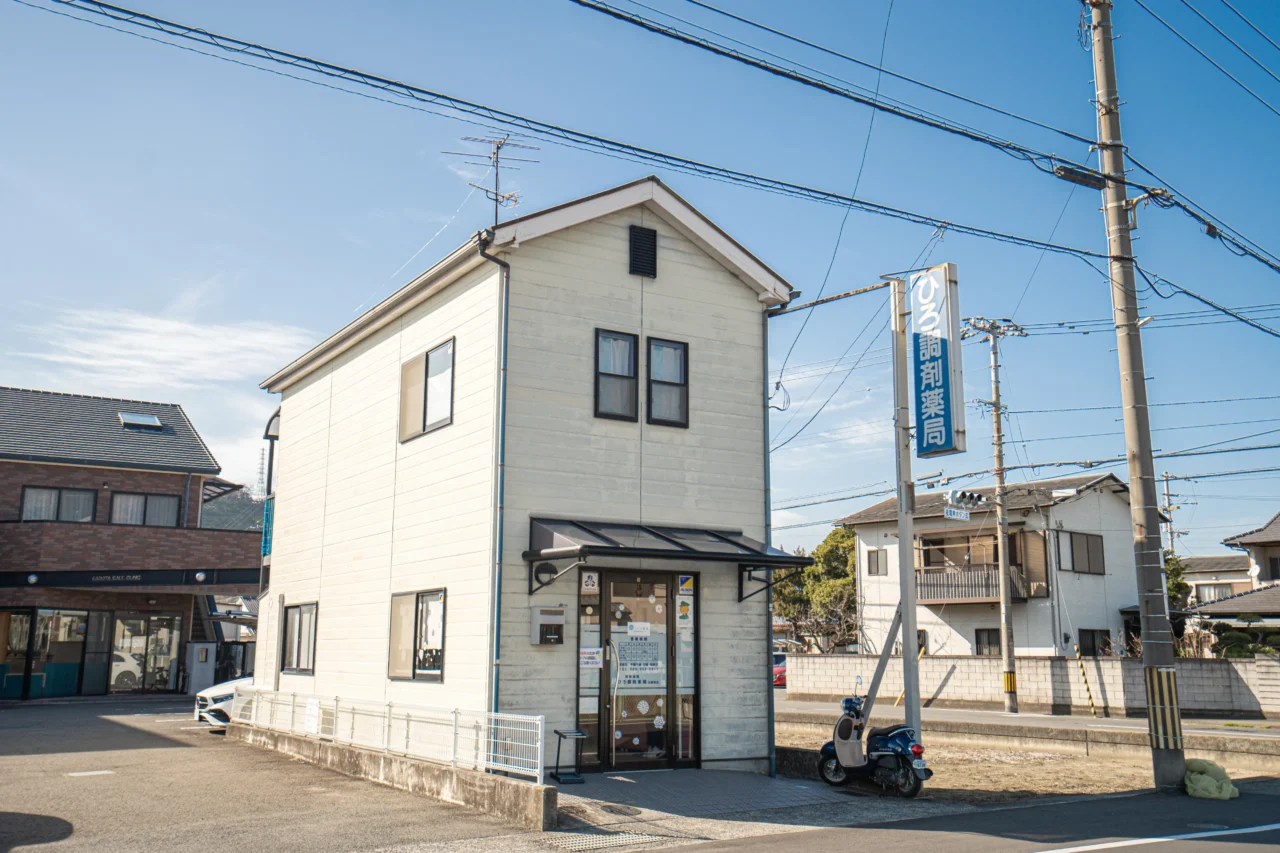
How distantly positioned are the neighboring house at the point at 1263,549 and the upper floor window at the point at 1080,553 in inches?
255

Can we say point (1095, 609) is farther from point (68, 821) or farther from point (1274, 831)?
point (68, 821)

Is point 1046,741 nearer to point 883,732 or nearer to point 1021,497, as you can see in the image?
point 883,732

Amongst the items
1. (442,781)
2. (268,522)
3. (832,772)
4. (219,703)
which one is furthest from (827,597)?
(442,781)

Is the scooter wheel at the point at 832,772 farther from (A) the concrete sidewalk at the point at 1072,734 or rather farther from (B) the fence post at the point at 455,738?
(A) the concrete sidewalk at the point at 1072,734

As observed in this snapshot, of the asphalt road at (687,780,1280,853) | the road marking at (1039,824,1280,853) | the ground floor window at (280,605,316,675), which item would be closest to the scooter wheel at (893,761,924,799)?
the asphalt road at (687,780,1280,853)

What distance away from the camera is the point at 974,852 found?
28.7 feet

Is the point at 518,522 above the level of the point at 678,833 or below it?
above

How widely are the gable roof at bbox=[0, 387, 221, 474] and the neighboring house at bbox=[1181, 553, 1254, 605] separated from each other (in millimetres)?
59481

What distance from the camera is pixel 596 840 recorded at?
929 cm

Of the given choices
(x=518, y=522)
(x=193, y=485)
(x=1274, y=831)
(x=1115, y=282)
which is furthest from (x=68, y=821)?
(x=193, y=485)

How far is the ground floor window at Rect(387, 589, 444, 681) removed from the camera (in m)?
13.2

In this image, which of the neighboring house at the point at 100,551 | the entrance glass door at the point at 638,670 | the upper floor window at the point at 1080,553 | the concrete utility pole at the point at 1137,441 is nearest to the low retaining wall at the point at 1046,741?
the entrance glass door at the point at 638,670

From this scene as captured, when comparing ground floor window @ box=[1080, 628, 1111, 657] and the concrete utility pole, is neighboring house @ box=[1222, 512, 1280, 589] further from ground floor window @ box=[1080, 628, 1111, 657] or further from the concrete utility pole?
the concrete utility pole

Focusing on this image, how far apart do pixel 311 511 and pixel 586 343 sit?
7.47 meters
